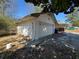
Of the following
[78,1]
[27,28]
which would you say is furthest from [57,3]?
[27,28]

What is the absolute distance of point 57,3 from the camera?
6.32 meters

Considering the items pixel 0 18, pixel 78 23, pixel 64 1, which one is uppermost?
pixel 64 1

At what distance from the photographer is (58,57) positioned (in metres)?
9.89

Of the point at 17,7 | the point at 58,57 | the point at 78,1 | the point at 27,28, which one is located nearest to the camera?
the point at 78,1

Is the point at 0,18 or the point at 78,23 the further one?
the point at 78,23

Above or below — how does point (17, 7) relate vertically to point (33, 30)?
above

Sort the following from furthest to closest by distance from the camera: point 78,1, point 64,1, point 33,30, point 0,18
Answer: point 0,18
point 33,30
point 78,1
point 64,1

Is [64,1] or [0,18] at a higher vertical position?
[64,1]

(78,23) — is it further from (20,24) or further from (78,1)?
(78,1)

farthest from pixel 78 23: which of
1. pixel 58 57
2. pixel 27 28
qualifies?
pixel 58 57

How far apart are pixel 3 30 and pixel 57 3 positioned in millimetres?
21404

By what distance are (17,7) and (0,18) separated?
50.5ft

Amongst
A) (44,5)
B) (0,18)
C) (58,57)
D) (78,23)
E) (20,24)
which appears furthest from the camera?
(78,23)

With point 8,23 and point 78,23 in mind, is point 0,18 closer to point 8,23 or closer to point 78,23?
point 8,23
